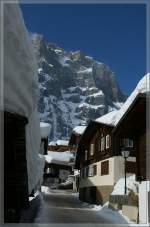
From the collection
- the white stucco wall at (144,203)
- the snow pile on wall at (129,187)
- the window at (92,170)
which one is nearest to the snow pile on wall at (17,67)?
the white stucco wall at (144,203)

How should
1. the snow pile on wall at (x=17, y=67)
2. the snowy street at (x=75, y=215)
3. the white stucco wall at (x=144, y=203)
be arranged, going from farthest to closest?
the snowy street at (x=75, y=215), the white stucco wall at (x=144, y=203), the snow pile on wall at (x=17, y=67)

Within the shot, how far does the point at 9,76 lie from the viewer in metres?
10.2

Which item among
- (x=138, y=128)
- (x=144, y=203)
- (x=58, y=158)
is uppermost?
(x=138, y=128)

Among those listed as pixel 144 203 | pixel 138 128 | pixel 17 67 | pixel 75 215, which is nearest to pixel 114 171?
pixel 75 215

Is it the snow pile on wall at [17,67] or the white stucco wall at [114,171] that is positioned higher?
the snow pile on wall at [17,67]

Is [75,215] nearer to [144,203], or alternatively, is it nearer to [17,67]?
[144,203]

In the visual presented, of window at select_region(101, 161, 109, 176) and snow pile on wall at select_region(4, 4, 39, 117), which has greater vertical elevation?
snow pile on wall at select_region(4, 4, 39, 117)

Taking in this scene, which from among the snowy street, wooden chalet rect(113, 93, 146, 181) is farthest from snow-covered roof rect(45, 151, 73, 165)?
wooden chalet rect(113, 93, 146, 181)

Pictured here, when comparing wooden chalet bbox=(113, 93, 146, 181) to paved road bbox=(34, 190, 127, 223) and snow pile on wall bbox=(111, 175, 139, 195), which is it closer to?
snow pile on wall bbox=(111, 175, 139, 195)

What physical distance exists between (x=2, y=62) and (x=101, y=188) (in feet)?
90.4

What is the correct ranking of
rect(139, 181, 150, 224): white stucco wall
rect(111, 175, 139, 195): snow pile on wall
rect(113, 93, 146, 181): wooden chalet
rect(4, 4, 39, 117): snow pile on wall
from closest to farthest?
rect(4, 4, 39, 117): snow pile on wall → rect(113, 93, 146, 181): wooden chalet → rect(139, 181, 150, 224): white stucco wall → rect(111, 175, 139, 195): snow pile on wall

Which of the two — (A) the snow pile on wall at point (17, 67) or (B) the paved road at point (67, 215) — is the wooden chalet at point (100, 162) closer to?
(B) the paved road at point (67, 215)

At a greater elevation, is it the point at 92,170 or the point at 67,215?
the point at 92,170

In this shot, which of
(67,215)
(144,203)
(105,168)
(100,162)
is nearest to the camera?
(144,203)
